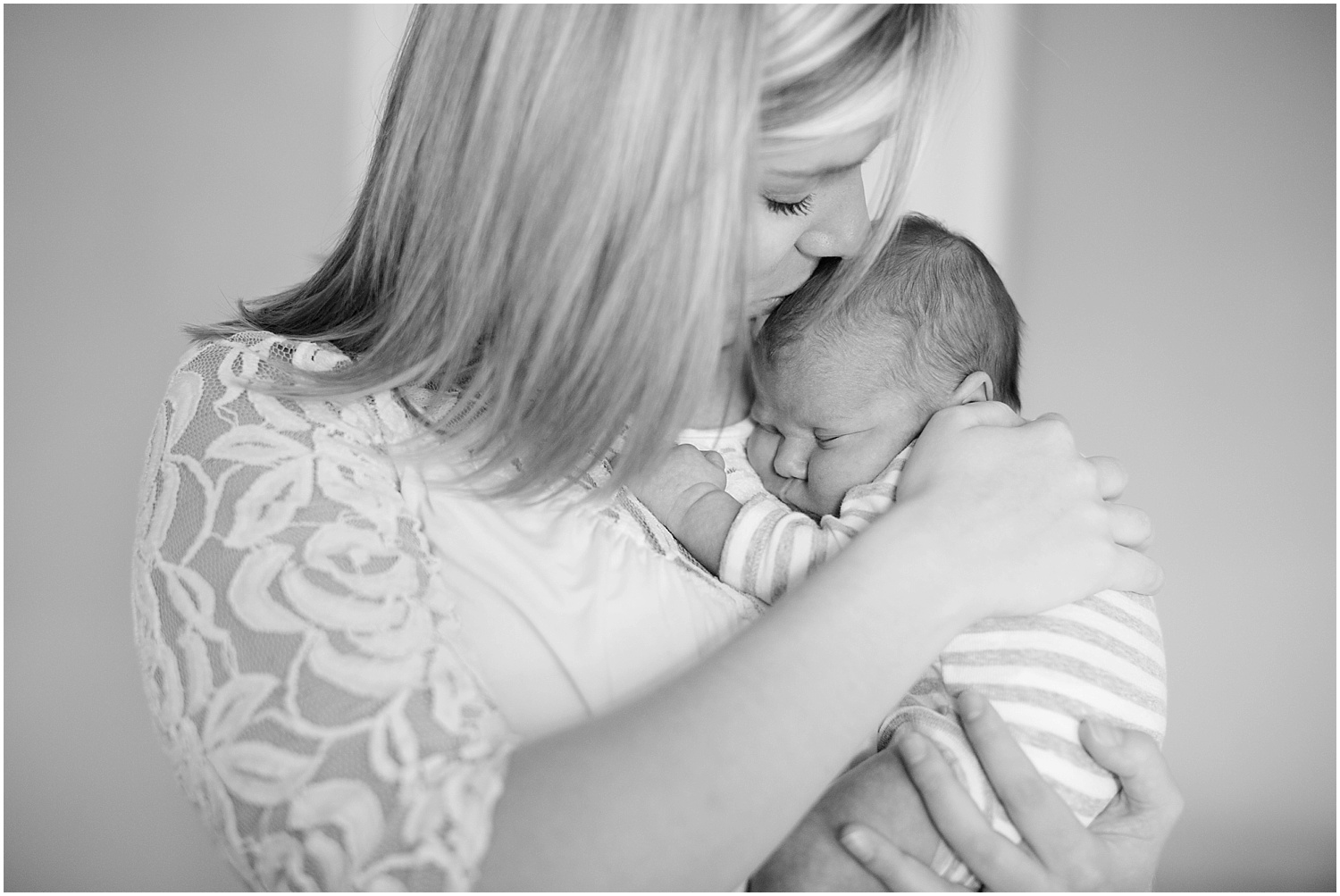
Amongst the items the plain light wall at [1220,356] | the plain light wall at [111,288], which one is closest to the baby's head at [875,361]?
the plain light wall at [1220,356]

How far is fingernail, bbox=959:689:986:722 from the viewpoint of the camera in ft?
2.88

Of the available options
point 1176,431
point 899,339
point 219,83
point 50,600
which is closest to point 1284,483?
point 1176,431

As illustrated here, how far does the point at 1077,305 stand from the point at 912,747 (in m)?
1.60

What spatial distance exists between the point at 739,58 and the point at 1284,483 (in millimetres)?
1763

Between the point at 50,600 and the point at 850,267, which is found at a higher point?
the point at 850,267

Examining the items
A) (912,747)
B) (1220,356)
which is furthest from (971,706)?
(1220,356)

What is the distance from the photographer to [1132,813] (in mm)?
932

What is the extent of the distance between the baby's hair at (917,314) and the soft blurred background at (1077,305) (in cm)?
102

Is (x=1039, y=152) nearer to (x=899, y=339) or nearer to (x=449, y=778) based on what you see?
(x=899, y=339)

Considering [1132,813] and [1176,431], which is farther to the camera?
[1176,431]

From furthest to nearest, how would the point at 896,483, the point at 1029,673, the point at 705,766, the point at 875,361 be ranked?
the point at 875,361 → the point at 896,483 → the point at 1029,673 → the point at 705,766

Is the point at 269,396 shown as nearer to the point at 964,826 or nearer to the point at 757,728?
the point at 757,728

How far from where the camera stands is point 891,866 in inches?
31.5

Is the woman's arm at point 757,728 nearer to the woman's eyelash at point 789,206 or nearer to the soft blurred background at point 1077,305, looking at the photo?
the woman's eyelash at point 789,206
